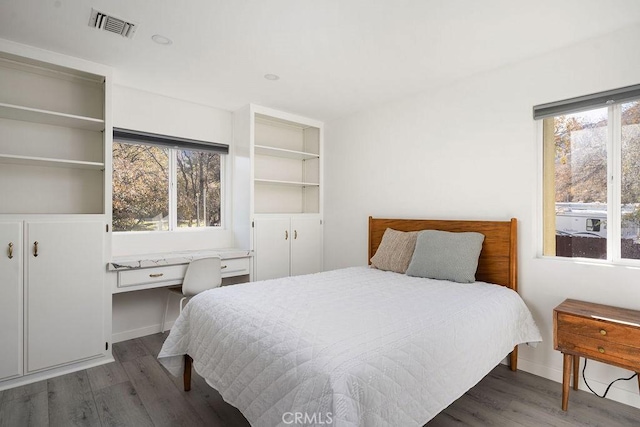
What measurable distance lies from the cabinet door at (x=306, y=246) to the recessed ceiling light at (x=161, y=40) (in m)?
2.19

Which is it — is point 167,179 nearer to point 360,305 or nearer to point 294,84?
point 294,84

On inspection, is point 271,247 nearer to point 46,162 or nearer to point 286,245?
point 286,245

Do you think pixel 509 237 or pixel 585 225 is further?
pixel 509 237

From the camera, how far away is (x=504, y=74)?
8.72 ft

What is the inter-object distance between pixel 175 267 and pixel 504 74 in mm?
3220

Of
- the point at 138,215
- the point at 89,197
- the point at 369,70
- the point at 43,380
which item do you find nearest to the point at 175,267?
the point at 138,215

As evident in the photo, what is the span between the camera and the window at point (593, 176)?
2.19 metres

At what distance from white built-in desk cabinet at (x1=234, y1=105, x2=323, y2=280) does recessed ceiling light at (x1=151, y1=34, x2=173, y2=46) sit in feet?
4.33

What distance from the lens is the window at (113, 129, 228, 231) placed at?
3.21m

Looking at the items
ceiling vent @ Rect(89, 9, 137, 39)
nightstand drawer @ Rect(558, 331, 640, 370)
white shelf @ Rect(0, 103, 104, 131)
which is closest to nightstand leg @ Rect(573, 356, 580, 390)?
nightstand drawer @ Rect(558, 331, 640, 370)

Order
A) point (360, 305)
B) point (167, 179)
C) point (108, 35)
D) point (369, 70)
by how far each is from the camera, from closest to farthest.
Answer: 1. point (360, 305)
2. point (108, 35)
3. point (369, 70)
4. point (167, 179)

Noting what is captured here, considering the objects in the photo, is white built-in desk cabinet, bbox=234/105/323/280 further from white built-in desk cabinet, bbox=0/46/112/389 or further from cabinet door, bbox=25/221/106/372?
cabinet door, bbox=25/221/106/372

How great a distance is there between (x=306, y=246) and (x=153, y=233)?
5.54 ft

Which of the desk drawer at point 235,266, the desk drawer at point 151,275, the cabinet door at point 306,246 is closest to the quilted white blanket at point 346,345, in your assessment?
the desk drawer at point 151,275
